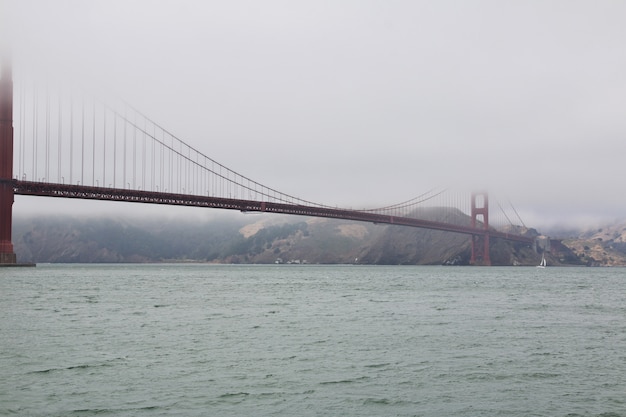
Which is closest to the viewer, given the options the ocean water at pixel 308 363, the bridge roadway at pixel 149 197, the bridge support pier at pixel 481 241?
the ocean water at pixel 308 363

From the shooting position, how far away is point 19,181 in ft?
250

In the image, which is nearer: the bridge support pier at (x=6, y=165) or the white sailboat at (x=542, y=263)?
the bridge support pier at (x=6, y=165)

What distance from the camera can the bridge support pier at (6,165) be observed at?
251 feet

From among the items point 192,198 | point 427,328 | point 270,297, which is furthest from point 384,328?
point 192,198

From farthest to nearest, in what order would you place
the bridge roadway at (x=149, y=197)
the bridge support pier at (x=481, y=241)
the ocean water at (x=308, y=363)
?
the bridge support pier at (x=481, y=241) < the bridge roadway at (x=149, y=197) < the ocean water at (x=308, y=363)

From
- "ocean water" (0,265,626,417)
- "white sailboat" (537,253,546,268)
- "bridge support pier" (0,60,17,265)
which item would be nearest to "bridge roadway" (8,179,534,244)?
"bridge support pier" (0,60,17,265)

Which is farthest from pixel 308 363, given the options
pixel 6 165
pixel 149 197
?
pixel 6 165

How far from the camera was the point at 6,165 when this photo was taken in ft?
255

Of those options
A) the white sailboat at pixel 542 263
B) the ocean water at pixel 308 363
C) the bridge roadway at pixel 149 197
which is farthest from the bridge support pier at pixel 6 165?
the white sailboat at pixel 542 263

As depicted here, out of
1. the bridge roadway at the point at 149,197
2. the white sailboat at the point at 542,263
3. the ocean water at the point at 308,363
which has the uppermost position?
the bridge roadway at the point at 149,197

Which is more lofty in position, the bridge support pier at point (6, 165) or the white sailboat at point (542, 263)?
the bridge support pier at point (6, 165)

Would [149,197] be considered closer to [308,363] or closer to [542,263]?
[308,363]

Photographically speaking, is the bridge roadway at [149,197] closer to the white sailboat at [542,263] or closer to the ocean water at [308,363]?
the ocean water at [308,363]

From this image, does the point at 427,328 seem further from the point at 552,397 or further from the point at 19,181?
the point at 19,181
